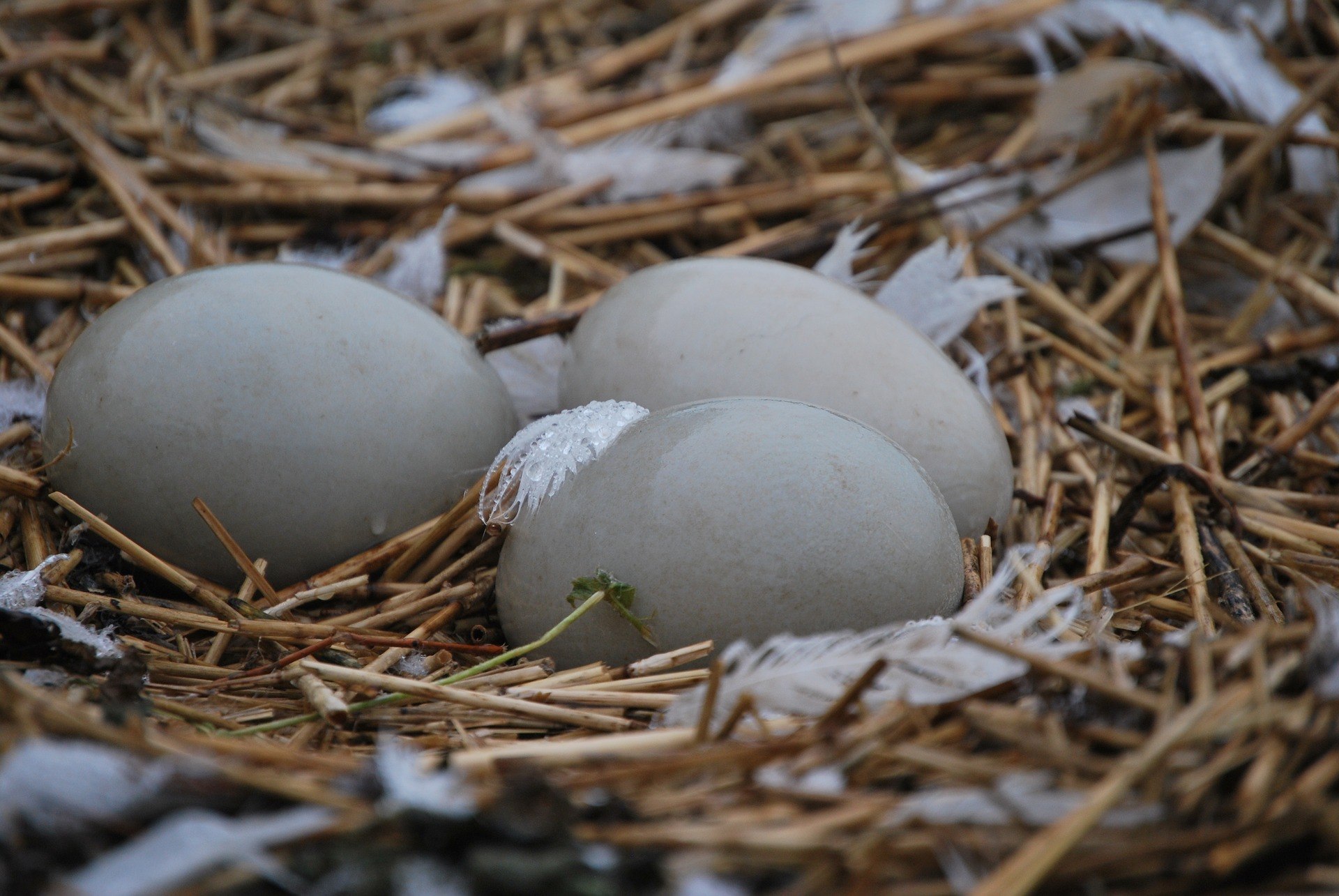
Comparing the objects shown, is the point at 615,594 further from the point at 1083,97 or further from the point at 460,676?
the point at 1083,97

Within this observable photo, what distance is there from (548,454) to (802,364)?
0.35m

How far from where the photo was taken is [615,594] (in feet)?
3.81

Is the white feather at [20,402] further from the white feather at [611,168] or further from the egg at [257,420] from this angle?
the white feather at [611,168]

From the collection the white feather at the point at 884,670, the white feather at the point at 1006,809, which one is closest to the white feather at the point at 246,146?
the white feather at the point at 884,670

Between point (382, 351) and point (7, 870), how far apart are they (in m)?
0.74

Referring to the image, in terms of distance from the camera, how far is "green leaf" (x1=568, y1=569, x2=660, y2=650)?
3.80 ft

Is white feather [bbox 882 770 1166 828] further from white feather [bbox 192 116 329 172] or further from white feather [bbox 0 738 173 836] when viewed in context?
white feather [bbox 192 116 329 172]

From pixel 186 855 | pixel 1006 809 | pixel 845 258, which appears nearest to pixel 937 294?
pixel 845 258

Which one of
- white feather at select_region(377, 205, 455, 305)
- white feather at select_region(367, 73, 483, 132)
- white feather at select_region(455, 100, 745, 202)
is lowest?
white feather at select_region(377, 205, 455, 305)

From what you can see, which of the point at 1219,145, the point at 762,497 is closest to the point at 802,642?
the point at 762,497

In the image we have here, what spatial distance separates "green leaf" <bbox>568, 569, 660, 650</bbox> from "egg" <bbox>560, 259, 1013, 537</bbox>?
12.9 inches

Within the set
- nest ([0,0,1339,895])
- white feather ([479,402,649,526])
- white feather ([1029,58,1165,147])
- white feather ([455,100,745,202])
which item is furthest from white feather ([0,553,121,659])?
white feather ([1029,58,1165,147])

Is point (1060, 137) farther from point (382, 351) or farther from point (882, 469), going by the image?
point (382, 351)

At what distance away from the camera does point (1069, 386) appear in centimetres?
182
